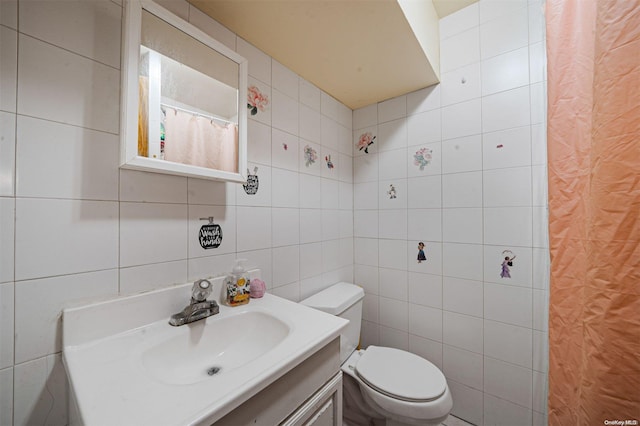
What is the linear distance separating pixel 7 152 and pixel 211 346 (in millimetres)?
742

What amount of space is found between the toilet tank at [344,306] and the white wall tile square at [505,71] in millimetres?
1348

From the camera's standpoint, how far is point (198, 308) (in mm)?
802

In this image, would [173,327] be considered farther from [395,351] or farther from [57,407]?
[395,351]

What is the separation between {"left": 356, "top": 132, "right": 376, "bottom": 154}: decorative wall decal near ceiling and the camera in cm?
170

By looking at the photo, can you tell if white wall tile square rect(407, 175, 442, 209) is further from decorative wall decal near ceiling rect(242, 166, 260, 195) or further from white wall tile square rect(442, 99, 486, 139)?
decorative wall decal near ceiling rect(242, 166, 260, 195)

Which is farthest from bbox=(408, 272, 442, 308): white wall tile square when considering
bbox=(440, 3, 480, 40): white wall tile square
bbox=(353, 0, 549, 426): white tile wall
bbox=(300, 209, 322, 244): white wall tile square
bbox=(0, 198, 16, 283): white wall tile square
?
bbox=(0, 198, 16, 283): white wall tile square

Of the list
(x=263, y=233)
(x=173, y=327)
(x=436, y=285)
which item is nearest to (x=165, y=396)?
(x=173, y=327)

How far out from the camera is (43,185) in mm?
619

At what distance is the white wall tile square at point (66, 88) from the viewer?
60cm

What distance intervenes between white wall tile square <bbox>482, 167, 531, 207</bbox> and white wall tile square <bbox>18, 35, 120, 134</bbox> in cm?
162

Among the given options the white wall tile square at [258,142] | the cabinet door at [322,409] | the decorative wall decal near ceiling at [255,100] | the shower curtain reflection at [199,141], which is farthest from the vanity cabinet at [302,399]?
the decorative wall decal near ceiling at [255,100]

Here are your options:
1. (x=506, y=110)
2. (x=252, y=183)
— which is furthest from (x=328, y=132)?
(x=506, y=110)

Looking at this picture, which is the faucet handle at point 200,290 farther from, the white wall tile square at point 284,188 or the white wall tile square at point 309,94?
the white wall tile square at point 309,94

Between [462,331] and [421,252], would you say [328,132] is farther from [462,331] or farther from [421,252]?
[462,331]
